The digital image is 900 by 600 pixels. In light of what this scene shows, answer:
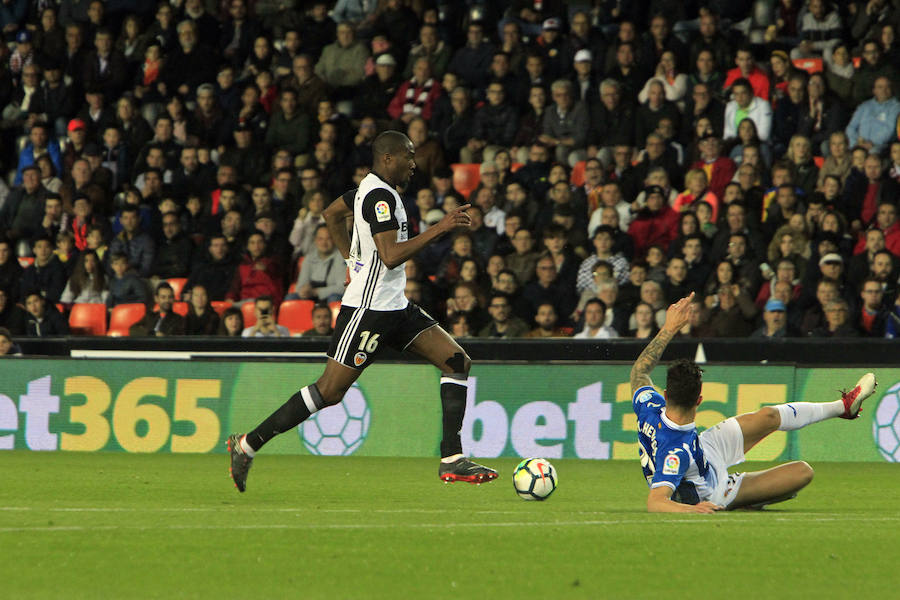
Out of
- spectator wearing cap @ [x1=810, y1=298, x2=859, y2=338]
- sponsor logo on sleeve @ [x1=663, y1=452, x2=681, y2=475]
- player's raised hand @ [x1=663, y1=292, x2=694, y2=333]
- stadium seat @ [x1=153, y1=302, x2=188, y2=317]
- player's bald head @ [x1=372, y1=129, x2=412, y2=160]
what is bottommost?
sponsor logo on sleeve @ [x1=663, y1=452, x2=681, y2=475]

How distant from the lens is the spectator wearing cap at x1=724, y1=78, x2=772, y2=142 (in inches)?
659

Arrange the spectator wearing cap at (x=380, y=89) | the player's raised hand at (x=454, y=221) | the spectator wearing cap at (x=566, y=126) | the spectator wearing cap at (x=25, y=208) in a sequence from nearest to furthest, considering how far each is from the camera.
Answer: the player's raised hand at (x=454, y=221) < the spectator wearing cap at (x=566, y=126) < the spectator wearing cap at (x=380, y=89) < the spectator wearing cap at (x=25, y=208)

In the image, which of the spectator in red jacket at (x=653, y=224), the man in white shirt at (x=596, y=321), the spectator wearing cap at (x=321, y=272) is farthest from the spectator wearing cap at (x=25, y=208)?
the man in white shirt at (x=596, y=321)

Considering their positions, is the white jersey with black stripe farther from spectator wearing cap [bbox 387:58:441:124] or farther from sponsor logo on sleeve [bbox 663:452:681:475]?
spectator wearing cap [bbox 387:58:441:124]

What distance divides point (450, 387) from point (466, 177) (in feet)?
30.1

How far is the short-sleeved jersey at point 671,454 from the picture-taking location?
306 inches

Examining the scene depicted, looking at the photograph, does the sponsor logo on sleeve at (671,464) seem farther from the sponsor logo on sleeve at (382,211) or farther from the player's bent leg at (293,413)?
the sponsor logo on sleeve at (382,211)

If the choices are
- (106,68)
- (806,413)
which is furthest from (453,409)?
(106,68)

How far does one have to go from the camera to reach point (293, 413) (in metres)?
9.12

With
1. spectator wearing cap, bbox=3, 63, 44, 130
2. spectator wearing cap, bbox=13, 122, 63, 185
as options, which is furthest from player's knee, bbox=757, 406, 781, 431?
spectator wearing cap, bbox=3, 63, 44, 130

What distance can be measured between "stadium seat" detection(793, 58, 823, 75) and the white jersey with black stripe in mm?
9672

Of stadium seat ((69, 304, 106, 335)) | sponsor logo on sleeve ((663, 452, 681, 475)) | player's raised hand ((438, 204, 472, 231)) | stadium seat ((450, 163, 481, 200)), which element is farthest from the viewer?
stadium seat ((450, 163, 481, 200))

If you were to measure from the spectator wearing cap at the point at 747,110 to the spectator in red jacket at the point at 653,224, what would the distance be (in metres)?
1.36

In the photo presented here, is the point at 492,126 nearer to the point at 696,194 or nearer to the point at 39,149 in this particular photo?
the point at 696,194
